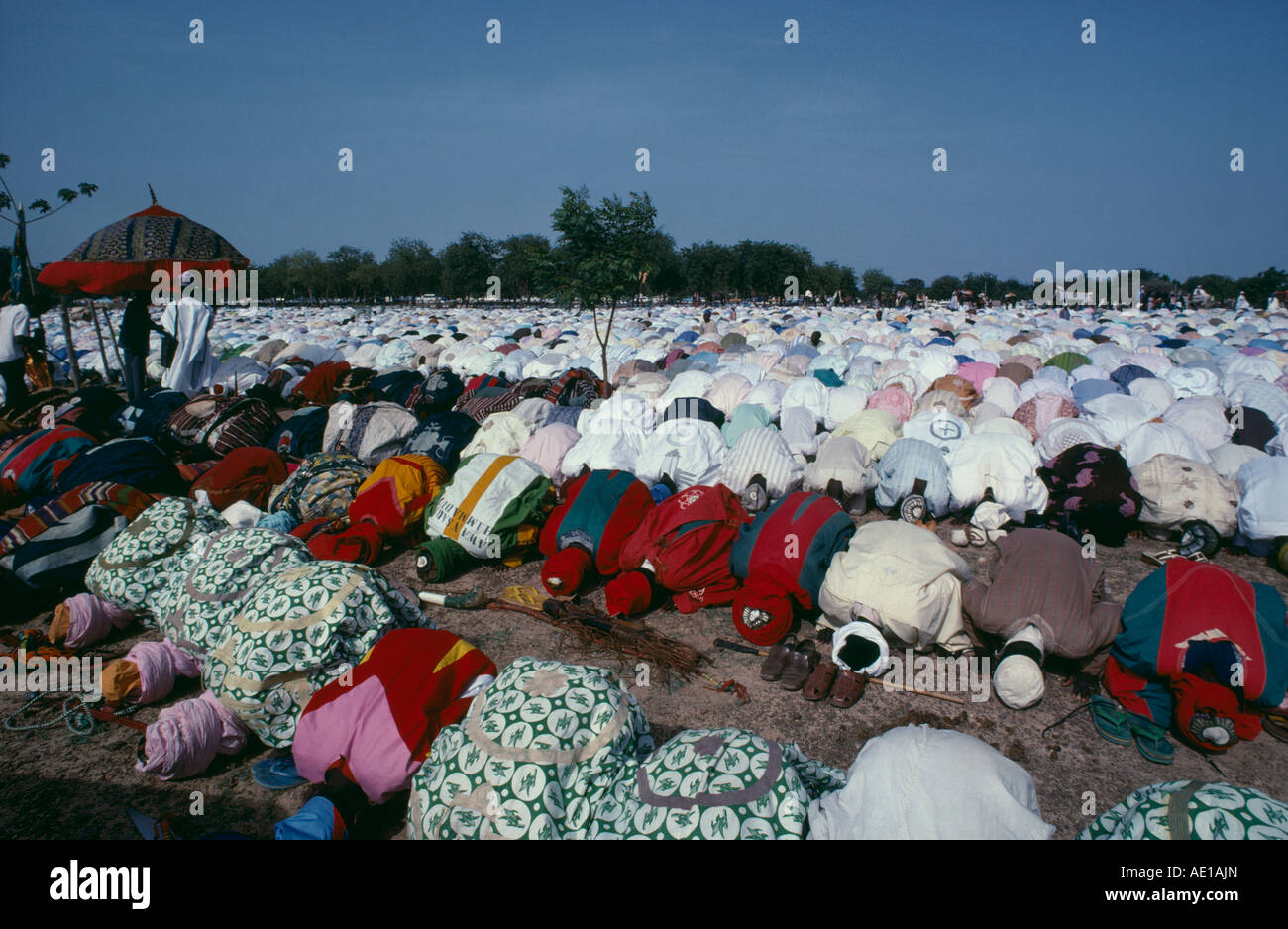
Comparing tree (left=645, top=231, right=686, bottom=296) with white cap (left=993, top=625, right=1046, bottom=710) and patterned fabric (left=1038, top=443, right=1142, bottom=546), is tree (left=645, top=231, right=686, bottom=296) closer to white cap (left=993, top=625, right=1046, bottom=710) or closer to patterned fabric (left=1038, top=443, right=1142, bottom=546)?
patterned fabric (left=1038, top=443, right=1142, bottom=546)

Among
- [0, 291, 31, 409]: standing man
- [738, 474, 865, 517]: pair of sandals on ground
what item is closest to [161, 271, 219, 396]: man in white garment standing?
[0, 291, 31, 409]: standing man

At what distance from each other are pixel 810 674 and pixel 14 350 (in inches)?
548

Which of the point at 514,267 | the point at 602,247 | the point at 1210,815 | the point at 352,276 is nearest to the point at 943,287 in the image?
the point at 514,267

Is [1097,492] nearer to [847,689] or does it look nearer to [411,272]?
[847,689]

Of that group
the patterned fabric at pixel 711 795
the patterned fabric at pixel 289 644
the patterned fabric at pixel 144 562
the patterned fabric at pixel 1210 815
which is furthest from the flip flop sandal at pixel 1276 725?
the patterned fabric at pixel 144 562

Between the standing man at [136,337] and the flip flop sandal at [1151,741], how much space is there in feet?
41.3

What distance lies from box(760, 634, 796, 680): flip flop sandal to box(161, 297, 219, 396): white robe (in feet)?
35.7

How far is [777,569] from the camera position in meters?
5.19

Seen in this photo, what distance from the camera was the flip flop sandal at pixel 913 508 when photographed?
7.28 metres
